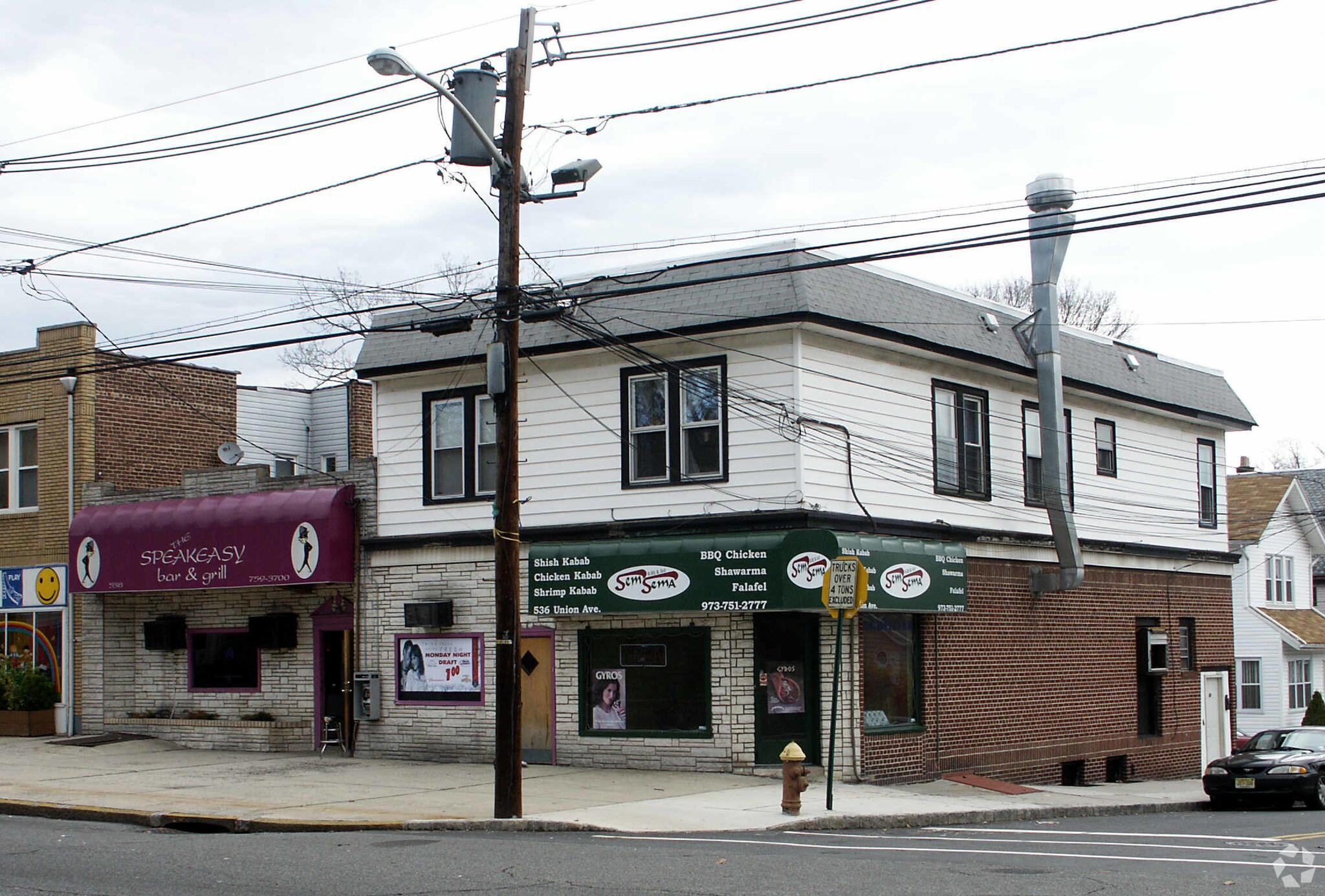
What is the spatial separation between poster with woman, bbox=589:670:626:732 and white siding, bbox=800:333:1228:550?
4028mm

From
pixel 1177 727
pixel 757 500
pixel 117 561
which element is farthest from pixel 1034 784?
pixel 117 561

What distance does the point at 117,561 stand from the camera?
80.3 feet

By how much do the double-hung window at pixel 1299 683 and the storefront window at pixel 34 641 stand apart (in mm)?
33308

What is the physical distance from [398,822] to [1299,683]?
115 feet

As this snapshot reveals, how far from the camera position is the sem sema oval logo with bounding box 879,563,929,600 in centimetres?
1916

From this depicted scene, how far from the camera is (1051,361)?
22.6 meters

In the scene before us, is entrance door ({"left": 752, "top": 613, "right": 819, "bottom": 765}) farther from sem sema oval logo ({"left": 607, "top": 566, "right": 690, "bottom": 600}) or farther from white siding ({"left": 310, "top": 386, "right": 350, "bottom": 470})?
white siding ({"left": 310, "top": 386, "right": 350, "bottom": 470})

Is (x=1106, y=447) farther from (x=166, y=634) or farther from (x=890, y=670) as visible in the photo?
(x=166, y=634)

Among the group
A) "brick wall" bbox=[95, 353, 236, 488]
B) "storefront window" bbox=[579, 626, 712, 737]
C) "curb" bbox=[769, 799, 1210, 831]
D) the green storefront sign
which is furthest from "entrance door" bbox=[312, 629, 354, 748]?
"curb" bbox=[769, 799, 1210, 831]

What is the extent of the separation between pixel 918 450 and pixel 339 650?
32.7 ft

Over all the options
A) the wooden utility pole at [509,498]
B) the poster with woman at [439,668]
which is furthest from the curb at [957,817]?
the poster with woman at [439,668]

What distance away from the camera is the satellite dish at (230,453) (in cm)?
2655

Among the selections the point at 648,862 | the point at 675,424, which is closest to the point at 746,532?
the point at 675,424

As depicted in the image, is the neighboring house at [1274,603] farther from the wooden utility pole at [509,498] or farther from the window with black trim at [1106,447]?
the wooden utility pole at [509,498]
